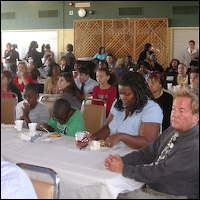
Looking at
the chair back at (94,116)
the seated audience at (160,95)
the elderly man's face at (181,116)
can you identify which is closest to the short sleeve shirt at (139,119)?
the elderly man's face at (181,116)

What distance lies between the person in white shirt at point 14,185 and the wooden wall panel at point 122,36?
9575 mm

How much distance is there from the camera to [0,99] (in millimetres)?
793

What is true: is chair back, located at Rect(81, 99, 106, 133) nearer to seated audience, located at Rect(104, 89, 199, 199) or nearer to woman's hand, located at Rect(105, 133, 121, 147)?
woman's hand, located at Rect(105, 133, 121, 147)

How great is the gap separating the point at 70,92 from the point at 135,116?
153 centimetres

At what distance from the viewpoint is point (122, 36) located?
10977 mm

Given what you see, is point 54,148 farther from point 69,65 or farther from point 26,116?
point 69,65

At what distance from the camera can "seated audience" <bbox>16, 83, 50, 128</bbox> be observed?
2992 mm

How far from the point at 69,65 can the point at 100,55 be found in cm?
314

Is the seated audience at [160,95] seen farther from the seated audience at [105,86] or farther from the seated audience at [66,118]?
the seated audience at [66,118]

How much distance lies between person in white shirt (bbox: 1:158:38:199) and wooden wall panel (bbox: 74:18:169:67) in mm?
9575

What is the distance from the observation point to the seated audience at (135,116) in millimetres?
2188

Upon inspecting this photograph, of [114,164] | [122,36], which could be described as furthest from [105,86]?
[122,36]

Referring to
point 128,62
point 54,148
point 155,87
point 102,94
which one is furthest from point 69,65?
point 54,148

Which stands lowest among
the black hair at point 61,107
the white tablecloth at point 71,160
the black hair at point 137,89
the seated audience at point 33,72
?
the white tablecloth at point 71,160
